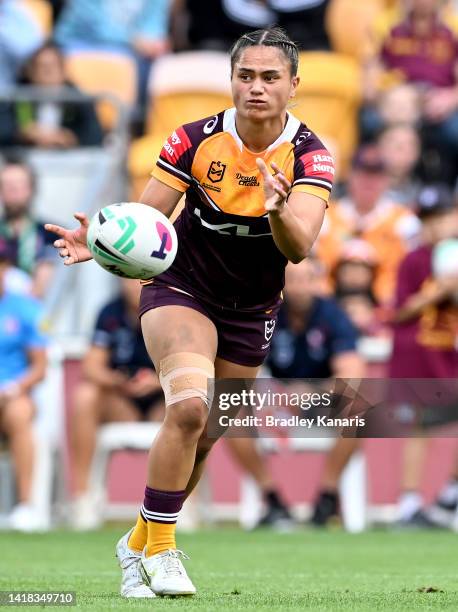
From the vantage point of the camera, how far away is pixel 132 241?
5773mm

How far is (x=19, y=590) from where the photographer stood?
6.28 m

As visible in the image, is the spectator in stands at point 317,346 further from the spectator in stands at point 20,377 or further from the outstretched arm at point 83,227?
the outstretched arm at point 83,227

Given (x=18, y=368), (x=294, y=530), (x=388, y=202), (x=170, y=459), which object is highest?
(x=170, y=459)

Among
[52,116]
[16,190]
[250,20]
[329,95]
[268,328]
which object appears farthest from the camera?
[250,20]

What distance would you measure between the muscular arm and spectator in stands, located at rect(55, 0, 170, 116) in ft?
30.5

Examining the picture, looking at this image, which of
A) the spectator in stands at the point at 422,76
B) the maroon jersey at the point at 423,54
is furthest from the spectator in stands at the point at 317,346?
the maroon jersey at the point at 423,54

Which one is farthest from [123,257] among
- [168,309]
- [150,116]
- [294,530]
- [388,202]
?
[150,116]

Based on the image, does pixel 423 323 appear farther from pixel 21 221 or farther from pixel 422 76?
pixel 21 221

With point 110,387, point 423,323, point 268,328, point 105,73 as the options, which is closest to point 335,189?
point 105,73

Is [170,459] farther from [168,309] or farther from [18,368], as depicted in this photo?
[18,368]

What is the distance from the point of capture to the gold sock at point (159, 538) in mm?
6152

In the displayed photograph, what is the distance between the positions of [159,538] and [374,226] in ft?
25.2

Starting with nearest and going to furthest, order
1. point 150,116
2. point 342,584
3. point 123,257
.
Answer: point 123,257, point 342,584, point 150,116

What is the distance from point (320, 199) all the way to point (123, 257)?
907 mm
